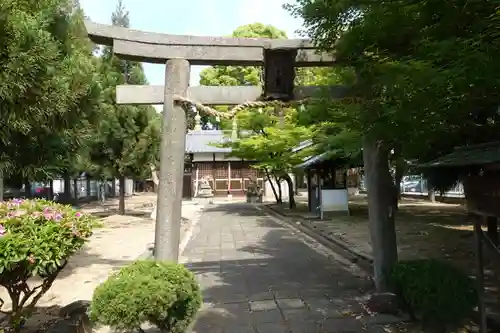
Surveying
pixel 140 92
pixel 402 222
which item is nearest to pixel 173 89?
pixel 140 92

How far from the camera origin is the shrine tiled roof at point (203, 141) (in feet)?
125

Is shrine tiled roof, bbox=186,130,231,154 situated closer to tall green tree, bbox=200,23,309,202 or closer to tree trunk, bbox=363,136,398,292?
tall green tree, bbox=200,23,309,202

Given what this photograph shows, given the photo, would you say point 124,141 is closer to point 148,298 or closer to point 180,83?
point 180,83

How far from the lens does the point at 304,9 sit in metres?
5.39

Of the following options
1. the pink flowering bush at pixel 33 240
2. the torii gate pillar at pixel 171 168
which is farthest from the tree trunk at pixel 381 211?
the pink flowering bush at pixel 33 240

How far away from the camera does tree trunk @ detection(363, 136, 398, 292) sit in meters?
6.08

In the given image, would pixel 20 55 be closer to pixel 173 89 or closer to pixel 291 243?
pixel 173 89

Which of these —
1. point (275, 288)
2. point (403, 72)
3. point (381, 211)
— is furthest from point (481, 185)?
point (275, 288)

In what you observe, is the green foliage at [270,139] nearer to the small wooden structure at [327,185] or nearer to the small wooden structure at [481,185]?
the small wooden structure at [327,185]

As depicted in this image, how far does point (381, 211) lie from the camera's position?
610cm

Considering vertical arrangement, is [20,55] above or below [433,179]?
above

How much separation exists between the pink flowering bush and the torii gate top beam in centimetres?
227

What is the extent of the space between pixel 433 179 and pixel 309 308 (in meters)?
5.96

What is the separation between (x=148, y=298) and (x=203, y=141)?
36.4m
